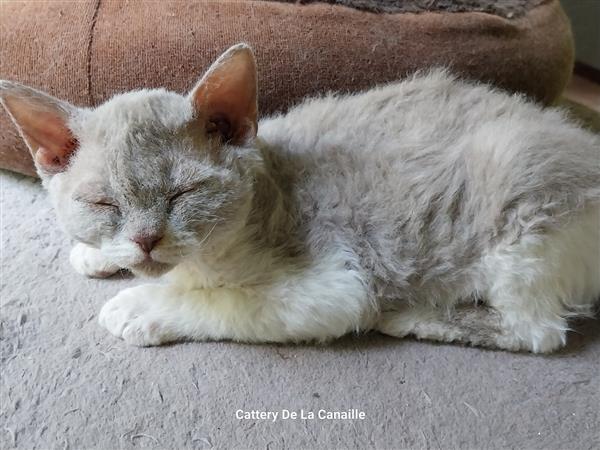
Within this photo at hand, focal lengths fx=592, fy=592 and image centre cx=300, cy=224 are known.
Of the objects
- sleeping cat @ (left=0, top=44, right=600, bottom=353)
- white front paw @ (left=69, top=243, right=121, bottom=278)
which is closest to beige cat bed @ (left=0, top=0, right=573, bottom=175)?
sleeping cat @ (left=0, top=44, right=600, bottom=353)

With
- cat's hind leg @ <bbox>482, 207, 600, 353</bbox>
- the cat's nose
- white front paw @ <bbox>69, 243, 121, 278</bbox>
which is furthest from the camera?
white front paw @ <bbox>69, 243, 121, 278</bbox>

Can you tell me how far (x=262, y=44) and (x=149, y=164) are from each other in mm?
546

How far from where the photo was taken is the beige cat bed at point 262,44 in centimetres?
135

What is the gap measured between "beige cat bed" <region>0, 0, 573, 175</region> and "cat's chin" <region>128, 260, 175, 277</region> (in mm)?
549

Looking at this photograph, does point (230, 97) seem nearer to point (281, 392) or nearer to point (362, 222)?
point (362, 222)

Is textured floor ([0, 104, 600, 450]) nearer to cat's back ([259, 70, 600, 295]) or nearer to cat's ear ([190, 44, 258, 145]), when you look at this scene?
cat's back ([259, 70, 600, 295])

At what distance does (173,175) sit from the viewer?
0.94m

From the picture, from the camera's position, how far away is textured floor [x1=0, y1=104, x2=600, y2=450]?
99 cm

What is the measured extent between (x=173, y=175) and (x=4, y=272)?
624 mm

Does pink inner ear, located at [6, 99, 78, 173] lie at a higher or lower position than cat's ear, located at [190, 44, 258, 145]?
lower

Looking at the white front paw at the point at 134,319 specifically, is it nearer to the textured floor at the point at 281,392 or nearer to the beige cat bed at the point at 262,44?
the textured floor at the point at 281,392

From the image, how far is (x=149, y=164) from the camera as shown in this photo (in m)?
0.93

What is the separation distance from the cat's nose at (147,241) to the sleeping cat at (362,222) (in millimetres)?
32

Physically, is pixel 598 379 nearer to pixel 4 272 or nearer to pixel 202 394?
pixel 202 394
